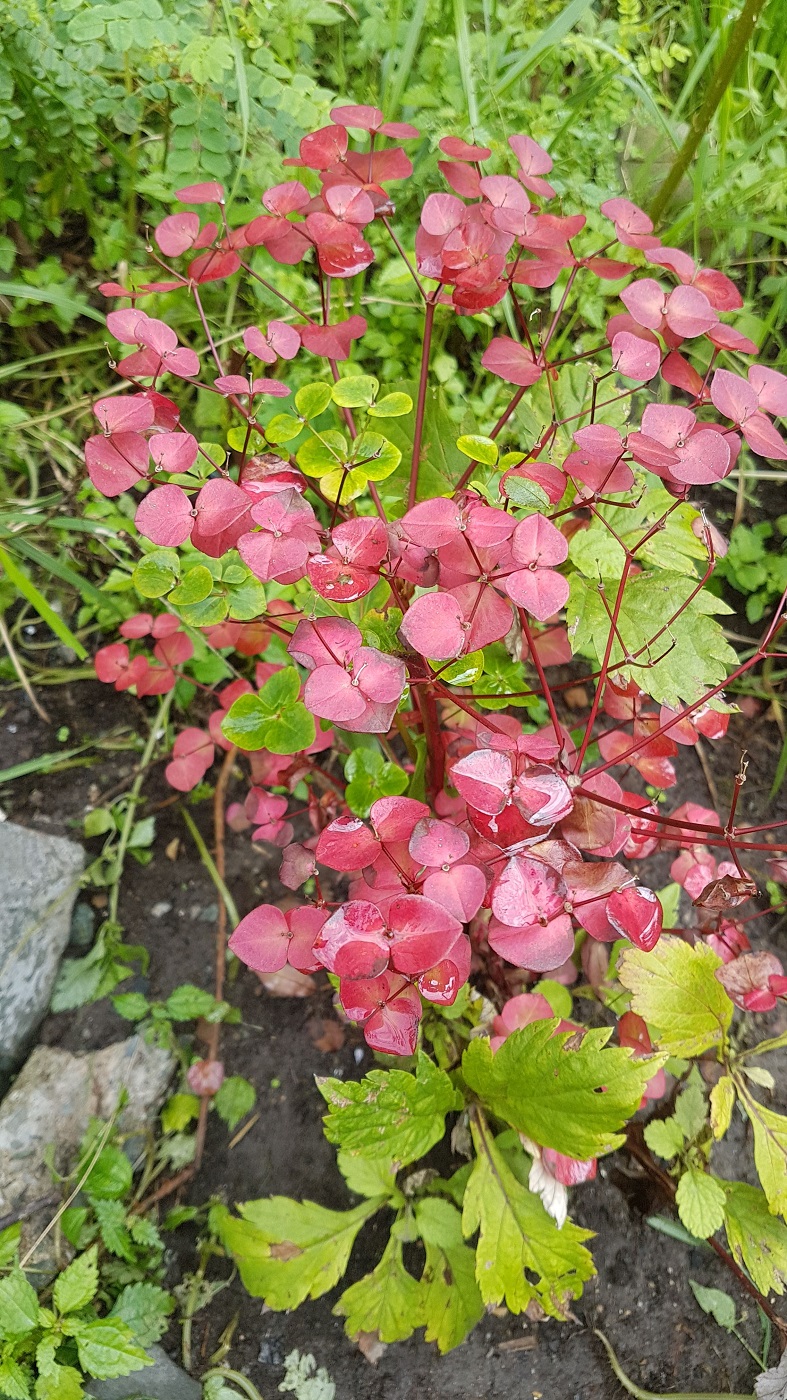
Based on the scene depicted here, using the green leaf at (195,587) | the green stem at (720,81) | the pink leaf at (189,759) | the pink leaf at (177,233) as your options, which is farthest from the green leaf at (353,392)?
the green stem at (720,81)

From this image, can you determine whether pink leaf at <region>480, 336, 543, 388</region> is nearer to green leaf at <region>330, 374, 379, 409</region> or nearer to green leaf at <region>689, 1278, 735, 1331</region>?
green leaf at <region>330, 374, 379, 409</region>

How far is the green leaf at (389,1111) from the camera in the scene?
100cm

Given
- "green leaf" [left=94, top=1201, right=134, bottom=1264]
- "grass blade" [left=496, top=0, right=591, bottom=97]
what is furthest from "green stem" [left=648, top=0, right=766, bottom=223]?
"green leaf" [left=94, top=1201, right=134, bottom=1264]

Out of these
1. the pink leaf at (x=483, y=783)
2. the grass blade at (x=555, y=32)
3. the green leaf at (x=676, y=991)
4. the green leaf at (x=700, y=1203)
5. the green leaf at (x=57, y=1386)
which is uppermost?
the grass blade at (x=555, y=32)

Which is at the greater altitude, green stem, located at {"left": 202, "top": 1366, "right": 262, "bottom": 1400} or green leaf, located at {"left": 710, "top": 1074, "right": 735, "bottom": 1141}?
green leaf, located at {"left": 710, "top": 1074, "right": 735, "bottom": 1141}

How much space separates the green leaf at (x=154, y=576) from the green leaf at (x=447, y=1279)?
3.05 ft

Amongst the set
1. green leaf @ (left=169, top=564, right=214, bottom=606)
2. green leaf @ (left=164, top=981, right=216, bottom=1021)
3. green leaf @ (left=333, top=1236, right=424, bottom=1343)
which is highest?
green leaf @ (left=169, top=564, right=214, bottom=606)

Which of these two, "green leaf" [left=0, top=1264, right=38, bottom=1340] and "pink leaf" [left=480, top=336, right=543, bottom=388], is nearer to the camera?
"pink leaf" [left=480, top=336, right=543, bottom=388]

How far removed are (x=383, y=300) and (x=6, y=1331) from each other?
1655 mm

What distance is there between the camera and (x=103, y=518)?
1.60m

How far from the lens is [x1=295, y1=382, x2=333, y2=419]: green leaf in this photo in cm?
86

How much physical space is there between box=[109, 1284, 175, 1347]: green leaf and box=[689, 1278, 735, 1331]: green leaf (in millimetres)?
781

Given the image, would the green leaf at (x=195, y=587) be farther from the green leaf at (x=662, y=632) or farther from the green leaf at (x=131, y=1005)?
the green leaf at (x=131, y=1005)

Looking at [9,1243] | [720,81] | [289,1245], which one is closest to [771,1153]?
[289,1245]
